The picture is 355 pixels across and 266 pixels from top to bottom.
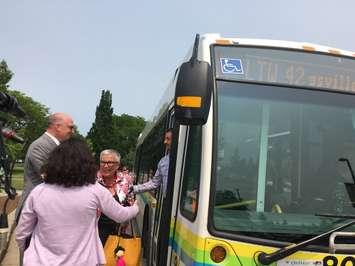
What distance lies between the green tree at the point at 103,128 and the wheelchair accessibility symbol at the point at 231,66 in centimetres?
9822

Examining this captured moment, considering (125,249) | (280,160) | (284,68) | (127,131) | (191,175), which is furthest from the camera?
(127,131)

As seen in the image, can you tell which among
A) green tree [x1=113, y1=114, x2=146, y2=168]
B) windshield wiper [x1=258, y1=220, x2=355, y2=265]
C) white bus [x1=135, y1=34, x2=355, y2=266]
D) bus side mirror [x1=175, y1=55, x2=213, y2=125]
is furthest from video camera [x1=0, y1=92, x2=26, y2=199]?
green tree [x1=113, y1=114, x2=146, y2=168]

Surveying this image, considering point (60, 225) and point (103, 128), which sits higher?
point (60, 225)

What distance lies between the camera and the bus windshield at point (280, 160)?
14.8 ft

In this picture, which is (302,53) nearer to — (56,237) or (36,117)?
(56,237)

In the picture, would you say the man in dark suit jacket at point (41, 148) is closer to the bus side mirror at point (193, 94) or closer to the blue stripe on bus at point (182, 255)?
the blue stripe on bus at point (182, 255)

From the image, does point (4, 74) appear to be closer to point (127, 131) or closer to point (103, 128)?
point (103, 128)

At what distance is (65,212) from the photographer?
157 inches

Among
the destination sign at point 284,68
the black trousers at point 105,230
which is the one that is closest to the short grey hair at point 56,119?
the black trousers at point 105,230

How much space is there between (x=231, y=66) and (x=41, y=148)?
1.88m

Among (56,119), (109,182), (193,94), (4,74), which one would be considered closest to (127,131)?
(4,74)

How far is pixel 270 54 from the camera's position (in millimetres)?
5066

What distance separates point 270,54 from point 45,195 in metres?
2.25

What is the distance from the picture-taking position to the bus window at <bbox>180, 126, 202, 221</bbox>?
15.3 ft
